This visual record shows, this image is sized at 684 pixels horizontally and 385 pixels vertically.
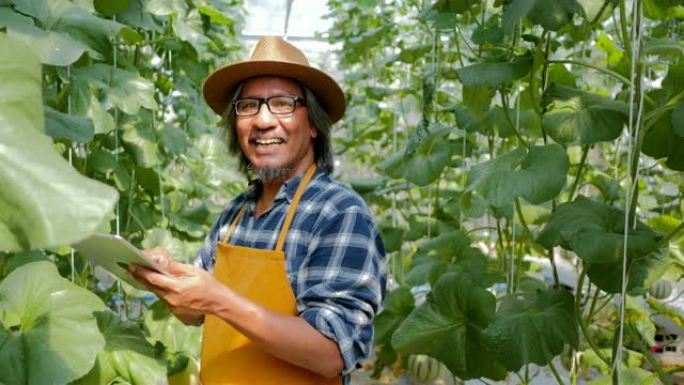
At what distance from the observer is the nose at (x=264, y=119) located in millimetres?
1416

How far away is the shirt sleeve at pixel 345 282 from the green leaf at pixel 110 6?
0.75m

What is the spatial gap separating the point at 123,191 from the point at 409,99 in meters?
1.75

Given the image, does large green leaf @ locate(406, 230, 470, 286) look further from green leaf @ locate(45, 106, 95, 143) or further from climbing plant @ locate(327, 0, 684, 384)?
green leaf @ locate(45, 106, 95, 143)

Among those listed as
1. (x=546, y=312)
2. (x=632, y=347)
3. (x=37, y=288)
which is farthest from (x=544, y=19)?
(x=632, y=347)

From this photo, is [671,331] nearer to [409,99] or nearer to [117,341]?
[409,99]

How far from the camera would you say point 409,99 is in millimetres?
3740

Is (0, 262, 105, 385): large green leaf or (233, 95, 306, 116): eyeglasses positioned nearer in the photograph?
(0, 262, 105, 385): large green leaf

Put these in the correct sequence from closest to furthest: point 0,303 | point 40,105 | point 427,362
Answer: point 40,105, point 0,303, point 427,362

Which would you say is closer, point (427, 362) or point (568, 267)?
point (427, 362)

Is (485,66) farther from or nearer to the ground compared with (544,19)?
nearer to the ground

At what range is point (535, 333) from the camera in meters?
1.51

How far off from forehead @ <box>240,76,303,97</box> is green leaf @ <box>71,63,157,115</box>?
0.38 meters

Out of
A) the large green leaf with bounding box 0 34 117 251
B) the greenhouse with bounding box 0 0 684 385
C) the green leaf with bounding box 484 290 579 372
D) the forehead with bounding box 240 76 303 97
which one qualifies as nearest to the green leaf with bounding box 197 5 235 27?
the greenhouse with bounding box 0 0 684 385

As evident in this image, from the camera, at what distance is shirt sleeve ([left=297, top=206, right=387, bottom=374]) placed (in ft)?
4.11
